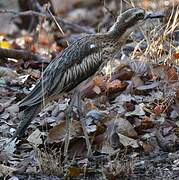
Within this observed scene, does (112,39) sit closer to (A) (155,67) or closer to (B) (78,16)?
(A) (155,67)

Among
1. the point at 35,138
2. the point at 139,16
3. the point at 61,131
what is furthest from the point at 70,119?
the point at 139,16

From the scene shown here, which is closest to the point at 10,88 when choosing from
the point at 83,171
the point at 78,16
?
the point at 83,171

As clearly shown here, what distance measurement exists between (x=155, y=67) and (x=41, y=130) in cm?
117

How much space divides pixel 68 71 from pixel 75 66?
66 millimetres

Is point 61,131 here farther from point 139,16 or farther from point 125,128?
point 139,16

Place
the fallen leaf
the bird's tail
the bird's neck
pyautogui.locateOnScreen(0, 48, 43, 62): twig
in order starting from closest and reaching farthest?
the bird's tail
the fallen leaf
the bird's neck
pyautogui.locateOnScreen(0, 48, 43, 62): twig

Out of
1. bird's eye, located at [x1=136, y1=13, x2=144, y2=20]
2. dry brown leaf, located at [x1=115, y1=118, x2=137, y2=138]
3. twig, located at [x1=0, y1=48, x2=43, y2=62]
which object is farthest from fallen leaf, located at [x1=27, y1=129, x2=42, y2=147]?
twig, located at [x1=0, y1=48, x2=43, y2=62]

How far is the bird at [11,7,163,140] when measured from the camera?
4875 mm

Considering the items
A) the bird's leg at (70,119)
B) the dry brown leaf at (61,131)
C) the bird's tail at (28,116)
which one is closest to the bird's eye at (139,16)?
the bird's leg at (70,119)

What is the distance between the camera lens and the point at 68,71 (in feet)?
16.2

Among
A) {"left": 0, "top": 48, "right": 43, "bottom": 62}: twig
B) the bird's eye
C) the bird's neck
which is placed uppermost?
the bird's eye

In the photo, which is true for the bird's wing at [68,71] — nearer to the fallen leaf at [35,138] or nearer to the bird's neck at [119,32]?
the bird's neck at [119,32]

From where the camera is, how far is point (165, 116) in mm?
5320

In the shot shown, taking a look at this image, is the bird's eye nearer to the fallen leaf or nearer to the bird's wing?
the bird's wing
